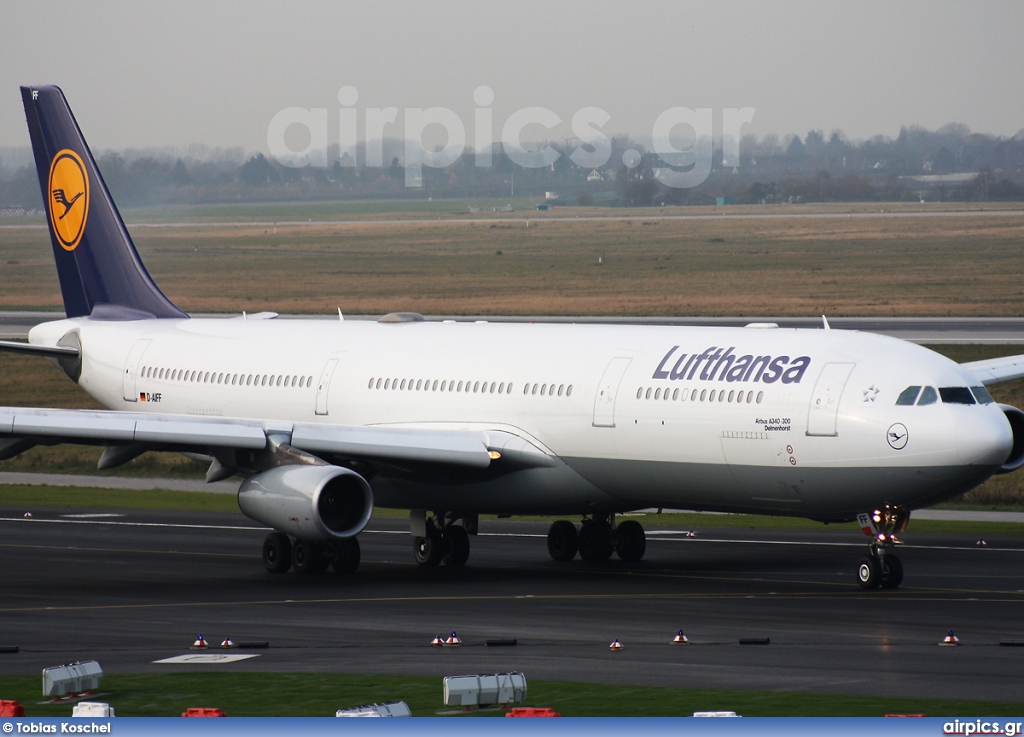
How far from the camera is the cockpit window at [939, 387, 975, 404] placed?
1161 inches

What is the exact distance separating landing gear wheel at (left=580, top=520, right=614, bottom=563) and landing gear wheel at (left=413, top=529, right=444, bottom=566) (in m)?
3.08

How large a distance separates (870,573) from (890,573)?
0.35m

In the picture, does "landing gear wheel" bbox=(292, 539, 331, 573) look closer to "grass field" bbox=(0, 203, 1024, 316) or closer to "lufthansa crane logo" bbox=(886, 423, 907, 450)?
"lufthansa crane logo" bbox=(886, 423, 907, 450)

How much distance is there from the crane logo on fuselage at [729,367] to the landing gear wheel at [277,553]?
8.28 meters

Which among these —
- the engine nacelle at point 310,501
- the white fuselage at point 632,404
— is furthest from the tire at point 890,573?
the engine nacelle at point 310,501

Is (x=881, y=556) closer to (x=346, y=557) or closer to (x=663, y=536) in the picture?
(x=346, y=557)

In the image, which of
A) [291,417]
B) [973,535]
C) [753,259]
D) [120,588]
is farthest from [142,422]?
[753,259]

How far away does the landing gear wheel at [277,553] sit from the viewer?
1351 inches

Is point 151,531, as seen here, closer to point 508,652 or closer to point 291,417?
point 291,417

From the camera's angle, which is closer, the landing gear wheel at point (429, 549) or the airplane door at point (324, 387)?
the landing gear wheel at point (429, 549)

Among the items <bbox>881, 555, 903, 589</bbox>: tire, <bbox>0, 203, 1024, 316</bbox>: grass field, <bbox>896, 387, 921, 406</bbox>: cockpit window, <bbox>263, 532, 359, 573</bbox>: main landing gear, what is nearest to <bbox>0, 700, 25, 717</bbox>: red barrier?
<bbox>263, 532, 359, 573</bbox>: main landing gear

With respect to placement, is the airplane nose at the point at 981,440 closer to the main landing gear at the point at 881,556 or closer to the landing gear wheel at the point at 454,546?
the main landing gear at the point at 881,556

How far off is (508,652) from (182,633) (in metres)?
5.40

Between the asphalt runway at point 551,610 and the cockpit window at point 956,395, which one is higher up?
the cockpit window at point 956,395
